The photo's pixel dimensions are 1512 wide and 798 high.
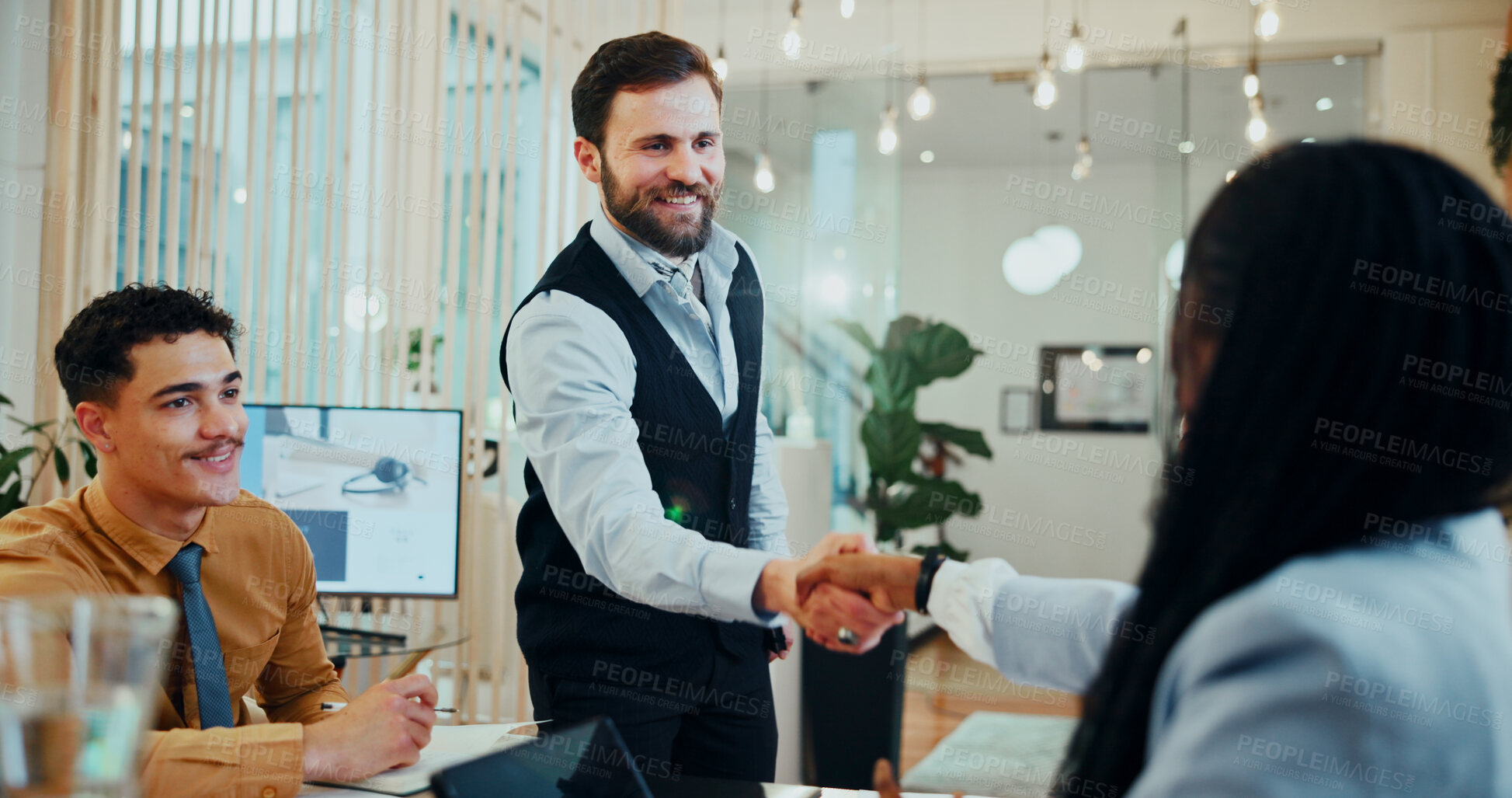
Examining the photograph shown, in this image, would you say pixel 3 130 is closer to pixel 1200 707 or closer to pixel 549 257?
pixel 549 257

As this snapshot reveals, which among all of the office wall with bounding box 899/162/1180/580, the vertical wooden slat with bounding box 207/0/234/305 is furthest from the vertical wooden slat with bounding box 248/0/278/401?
the office wall with bounding box 899/162/1180/580

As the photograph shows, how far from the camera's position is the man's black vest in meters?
1.45

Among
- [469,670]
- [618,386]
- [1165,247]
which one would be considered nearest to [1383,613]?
[618,386]

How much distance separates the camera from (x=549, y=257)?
3738 millimetres

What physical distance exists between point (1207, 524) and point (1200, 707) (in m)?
0.11

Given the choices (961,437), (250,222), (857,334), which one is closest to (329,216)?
(250,222)

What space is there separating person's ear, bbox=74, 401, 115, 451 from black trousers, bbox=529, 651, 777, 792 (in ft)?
2.43

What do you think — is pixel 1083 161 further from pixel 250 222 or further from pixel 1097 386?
pixel 250 222

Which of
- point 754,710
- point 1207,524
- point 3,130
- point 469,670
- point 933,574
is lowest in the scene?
point 469,670

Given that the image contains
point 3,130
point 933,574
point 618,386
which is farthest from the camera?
point 3,130

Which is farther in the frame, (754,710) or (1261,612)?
(754,710)

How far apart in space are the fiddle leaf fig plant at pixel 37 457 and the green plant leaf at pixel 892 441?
9.46 feet

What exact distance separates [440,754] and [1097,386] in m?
7.01

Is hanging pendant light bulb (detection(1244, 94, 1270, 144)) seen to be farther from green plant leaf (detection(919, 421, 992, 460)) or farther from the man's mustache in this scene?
the man's mustache
